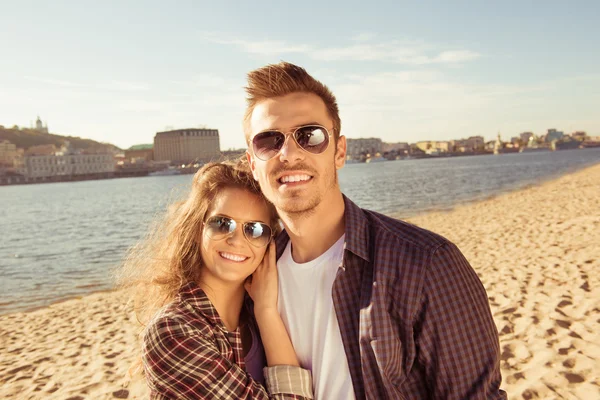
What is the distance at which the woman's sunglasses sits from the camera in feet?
6.76

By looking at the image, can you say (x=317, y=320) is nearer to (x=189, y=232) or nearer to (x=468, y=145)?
(x=189, y=232)

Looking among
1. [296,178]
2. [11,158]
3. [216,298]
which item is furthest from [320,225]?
[11,158]

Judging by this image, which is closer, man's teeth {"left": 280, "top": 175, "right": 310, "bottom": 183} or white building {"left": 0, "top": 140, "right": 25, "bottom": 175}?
man's teeth {"left": 280, "top": 175, "right": 310, "bottom": 183}

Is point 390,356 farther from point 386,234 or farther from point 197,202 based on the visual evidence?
point 197,202

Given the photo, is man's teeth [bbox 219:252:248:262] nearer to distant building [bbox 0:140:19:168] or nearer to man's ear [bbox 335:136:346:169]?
man's ear [bbox 335:136:346:169]

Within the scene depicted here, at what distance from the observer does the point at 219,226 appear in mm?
2072

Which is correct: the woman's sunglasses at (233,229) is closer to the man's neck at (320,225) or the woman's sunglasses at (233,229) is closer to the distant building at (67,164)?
the man's neck at (320,225)

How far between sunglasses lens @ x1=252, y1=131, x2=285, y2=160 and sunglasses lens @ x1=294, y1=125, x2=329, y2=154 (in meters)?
0.07

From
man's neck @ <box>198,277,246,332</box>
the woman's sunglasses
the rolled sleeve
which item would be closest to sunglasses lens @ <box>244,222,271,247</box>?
the woman's sunglasses

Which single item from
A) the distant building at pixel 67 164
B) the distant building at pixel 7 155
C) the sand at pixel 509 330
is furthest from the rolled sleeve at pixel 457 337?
the distant building at pixel 7 155

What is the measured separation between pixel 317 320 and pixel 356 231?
358 mm

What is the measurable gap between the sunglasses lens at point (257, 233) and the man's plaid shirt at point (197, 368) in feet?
1.32

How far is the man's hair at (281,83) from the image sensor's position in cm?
200

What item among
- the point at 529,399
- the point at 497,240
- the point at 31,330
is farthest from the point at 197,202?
the point at 497,240
